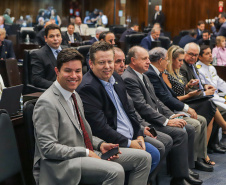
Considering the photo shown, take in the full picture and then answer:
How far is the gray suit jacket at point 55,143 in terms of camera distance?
2061 millimetres

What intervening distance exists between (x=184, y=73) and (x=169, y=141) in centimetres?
140

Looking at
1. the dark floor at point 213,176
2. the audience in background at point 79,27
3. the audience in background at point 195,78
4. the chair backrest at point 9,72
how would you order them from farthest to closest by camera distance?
the audience in background at point 79,27
the audience in background at point 195,78
the chair backrest at point 9,72
the dark floor at point 213,176

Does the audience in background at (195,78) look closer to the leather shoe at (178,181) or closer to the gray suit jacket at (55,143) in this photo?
the leather shoe at (178,181)

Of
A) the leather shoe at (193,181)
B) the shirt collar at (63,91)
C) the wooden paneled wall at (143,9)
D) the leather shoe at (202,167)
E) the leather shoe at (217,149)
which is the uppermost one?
the wooden paneled wall at (143,9)

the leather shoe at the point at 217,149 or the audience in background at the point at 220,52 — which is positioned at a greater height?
the audience in background at the point at 220,52

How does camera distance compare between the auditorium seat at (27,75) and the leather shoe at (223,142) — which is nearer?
the auditorium seat at (27,75)

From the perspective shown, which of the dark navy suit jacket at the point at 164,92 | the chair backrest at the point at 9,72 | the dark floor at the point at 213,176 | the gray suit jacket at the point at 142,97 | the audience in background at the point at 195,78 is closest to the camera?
the gray suit jacket at the point at 142,97

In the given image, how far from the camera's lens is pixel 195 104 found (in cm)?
405

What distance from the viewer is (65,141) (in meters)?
2.15

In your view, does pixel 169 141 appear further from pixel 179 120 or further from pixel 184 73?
pixel 184 73

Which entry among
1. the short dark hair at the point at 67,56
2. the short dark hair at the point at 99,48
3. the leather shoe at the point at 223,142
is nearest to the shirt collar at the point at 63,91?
the short dark hair at the point at 67,56

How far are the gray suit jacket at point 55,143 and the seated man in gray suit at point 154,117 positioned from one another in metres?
1.15

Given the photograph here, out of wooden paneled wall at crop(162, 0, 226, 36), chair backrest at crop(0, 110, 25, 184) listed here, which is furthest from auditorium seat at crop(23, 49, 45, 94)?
wooden paneled wall at crop(162, 0, 226, 36)

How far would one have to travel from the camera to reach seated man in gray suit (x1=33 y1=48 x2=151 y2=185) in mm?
2068
